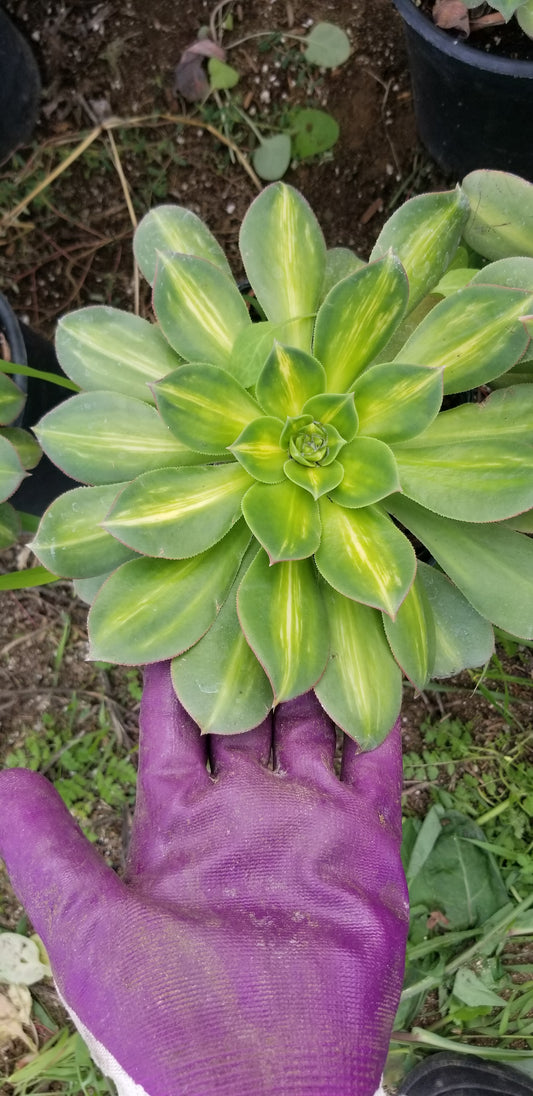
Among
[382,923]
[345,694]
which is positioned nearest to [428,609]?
[345,694]

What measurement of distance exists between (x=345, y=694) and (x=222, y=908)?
0.34m

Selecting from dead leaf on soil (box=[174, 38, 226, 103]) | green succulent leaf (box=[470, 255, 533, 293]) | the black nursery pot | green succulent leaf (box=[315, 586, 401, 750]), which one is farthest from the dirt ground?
green succulent leaf (box=[470, 255, 533, 293])

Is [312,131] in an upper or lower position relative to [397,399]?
upper

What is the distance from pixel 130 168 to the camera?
1.91 metres

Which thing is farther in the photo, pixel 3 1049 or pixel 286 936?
pixel 3 1049

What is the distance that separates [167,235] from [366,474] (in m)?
0.43

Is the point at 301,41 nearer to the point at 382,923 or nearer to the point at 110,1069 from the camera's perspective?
the point at 382,923

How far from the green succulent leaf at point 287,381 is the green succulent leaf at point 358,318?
4 centimetres

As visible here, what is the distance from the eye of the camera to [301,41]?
6.03ft

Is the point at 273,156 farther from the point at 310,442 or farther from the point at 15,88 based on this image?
the point at 310,442

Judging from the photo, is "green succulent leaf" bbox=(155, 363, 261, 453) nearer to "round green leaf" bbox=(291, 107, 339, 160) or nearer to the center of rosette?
the center of rosette

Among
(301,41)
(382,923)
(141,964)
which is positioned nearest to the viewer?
(141,964)

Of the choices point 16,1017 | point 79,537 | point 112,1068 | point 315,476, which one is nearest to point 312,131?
point 315,476

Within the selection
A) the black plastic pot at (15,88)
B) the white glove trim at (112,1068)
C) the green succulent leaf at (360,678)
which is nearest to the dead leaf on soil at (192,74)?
the black plastic pot at (15,88)
